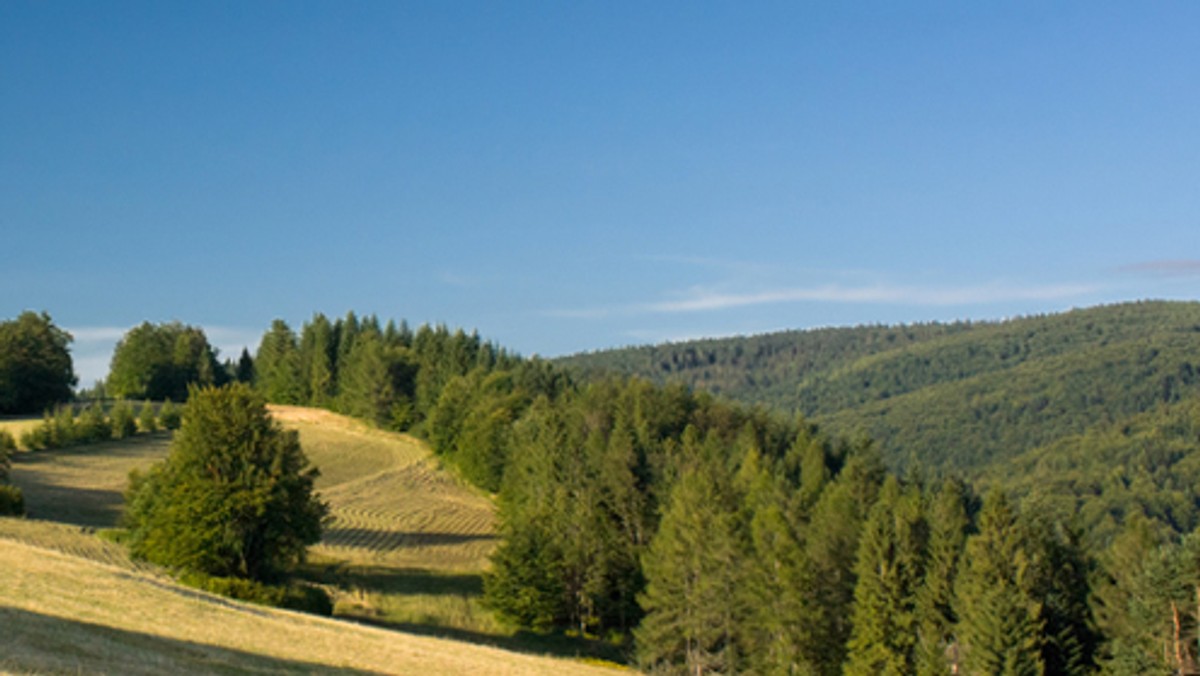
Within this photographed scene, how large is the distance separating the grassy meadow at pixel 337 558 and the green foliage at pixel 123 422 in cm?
106

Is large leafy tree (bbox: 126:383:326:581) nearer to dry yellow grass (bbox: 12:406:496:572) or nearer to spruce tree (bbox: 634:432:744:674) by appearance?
dry yellow grass (bbox: 12:406:496:572)

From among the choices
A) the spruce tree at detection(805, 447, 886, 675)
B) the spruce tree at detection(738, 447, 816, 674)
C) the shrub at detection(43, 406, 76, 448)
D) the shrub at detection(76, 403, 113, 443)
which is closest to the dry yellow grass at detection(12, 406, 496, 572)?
the shrub at detection(43, 406, 76, 448)

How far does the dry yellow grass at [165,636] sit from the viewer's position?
2353cm

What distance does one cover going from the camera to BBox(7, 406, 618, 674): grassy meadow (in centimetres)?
2822

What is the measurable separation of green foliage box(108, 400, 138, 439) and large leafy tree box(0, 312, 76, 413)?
1576 cm

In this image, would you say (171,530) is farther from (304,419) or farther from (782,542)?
(304,419)

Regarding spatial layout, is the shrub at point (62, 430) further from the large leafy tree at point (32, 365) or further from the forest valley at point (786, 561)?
the forest valley at point (786, 561)

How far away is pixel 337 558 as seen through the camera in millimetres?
70812

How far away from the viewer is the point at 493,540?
86.2 metres

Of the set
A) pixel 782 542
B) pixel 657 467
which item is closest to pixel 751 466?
pixel 657 467

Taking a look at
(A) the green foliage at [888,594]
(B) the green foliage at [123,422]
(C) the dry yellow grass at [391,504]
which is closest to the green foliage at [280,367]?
(C) the dry yellow grass at [391,504]

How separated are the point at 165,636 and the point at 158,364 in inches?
4891

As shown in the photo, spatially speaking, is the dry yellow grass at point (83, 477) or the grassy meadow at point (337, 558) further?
the dry yellow grass at point (83, 477)

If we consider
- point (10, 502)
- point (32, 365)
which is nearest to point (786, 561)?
point (10, 502)
